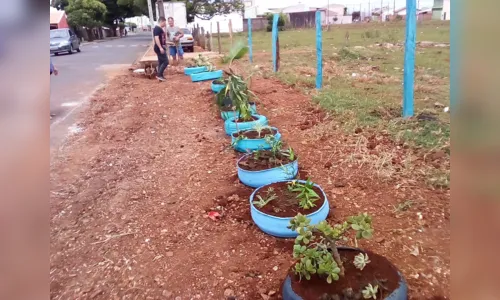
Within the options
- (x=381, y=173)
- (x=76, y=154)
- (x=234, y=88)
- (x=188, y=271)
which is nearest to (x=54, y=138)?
(x=76, y=154)

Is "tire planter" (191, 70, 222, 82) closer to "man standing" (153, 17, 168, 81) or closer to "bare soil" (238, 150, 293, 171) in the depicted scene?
"man standing" (153, 17, 168, 81)

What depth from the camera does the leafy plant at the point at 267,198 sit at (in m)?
2.73

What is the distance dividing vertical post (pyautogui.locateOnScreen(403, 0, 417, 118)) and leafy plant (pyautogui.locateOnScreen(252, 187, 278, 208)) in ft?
6.96

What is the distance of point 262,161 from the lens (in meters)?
3.48

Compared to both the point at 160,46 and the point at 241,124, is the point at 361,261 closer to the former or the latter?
the point at 241,124

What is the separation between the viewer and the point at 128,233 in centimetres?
275

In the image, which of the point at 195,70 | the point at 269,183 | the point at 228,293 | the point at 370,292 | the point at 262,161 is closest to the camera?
the point at 370,292

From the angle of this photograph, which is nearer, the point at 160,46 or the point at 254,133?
the point at 254,133

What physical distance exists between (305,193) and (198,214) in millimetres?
815
